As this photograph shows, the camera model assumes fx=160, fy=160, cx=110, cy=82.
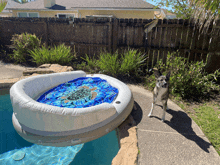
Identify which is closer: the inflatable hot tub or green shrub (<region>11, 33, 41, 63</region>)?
the inflatable hot tub

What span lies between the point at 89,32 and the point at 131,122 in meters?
4.85

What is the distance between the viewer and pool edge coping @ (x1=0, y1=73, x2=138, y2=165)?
2.22 meters

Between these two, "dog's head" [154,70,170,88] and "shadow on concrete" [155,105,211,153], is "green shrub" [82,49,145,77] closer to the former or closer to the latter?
"shadow on concrete" [155,105,211,153]

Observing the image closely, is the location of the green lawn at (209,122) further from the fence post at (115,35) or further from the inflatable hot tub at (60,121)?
the fence post at (115,35)

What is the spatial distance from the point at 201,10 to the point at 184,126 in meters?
3.28

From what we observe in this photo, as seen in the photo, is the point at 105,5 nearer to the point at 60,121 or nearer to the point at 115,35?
the point at 115,35

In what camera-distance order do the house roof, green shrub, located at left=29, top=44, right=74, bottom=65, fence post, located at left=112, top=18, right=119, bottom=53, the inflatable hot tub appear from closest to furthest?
1. the inflatable hot tub
2. fence post, located at left=112, top=18, right=119, bottom=53
3. green shrub, located at left=29, top=44, right=74, bottom=65
4. the house roof

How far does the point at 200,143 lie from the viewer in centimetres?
258

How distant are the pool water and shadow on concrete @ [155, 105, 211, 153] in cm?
116

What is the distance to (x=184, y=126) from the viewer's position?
3.03m

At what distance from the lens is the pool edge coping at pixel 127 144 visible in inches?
87.4

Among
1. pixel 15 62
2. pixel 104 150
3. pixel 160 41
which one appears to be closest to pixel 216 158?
pixel 104 150

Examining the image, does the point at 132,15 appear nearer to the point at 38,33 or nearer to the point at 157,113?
the point at 38,33

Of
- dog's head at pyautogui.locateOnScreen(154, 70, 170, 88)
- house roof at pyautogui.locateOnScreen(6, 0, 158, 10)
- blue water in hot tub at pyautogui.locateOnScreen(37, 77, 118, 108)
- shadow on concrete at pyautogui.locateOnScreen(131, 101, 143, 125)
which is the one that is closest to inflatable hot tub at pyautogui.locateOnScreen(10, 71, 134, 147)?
shadow on concrete at pyautogui.locateOnScreen(131, 101, 143, 125)
